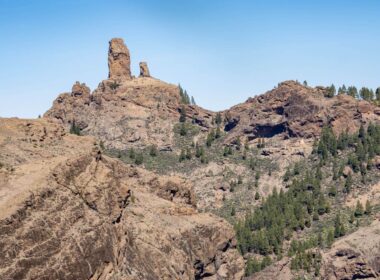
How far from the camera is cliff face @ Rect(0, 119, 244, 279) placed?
221 ft

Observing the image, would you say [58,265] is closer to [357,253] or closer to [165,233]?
[165,233]

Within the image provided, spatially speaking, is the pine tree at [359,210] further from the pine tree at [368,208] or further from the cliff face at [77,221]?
the cliff face at [77,221]

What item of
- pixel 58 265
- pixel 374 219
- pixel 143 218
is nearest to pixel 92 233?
pixel 58 265

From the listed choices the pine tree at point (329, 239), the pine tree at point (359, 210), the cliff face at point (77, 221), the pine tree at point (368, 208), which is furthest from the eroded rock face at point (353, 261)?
the cliff face at point (77, 221)

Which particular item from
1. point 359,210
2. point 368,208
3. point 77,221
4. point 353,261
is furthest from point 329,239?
point 77,221

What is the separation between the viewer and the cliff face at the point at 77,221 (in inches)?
2655

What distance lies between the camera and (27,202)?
69188 mm

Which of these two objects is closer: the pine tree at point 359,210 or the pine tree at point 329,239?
the pine tree at point 329,239

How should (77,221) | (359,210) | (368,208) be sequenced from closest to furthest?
(77,221), (368,208), (359,210)

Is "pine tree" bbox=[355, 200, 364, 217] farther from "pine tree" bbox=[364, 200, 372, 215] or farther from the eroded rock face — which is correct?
the eroded rock face

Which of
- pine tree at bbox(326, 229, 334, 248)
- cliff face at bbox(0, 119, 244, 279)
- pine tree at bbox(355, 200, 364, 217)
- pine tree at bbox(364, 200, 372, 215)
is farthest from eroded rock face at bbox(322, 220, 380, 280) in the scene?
cliff face at bbox(0, 119, 244, 279)

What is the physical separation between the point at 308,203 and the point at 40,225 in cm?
14094

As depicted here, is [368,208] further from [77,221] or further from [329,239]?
[77,221]

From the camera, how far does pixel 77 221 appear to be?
74375 mm
